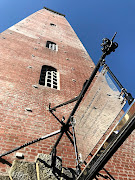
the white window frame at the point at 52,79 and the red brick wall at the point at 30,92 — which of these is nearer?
the red brick wall at the point at 30,92

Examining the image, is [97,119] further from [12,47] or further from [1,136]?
[12,47]

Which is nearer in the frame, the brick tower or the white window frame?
the brick tower

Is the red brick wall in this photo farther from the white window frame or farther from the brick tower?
the white window frame

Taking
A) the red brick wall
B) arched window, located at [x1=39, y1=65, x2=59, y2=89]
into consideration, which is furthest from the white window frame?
the red brick wall

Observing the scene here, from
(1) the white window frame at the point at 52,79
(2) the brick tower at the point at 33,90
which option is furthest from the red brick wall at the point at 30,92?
(1) the white window frame at the point at 52,79

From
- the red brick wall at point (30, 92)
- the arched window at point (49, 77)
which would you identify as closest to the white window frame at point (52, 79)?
the arched window at point (49, 77)

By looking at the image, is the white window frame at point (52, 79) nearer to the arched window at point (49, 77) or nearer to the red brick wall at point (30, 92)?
the arched window at point (49, 77)

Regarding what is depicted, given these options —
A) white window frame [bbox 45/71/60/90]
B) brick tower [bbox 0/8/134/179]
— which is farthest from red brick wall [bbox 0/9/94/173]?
white window frame [bbox 45/71/60/90]

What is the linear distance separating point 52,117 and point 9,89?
1.62m

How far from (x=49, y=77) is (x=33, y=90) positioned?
1.86m

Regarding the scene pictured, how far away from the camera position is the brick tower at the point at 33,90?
3508mm

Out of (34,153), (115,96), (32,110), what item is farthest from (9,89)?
(115,96)

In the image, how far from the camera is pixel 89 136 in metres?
2.39

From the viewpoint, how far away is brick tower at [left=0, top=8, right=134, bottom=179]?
11.5 feet
